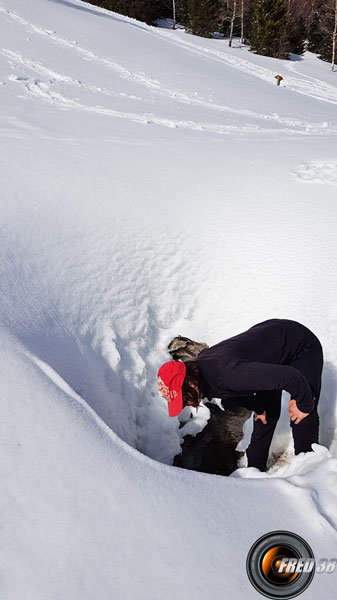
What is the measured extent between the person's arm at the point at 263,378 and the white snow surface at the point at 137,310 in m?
0.27

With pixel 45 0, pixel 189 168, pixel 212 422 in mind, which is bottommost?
pixel 212 422

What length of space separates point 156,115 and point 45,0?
9139 millimetres

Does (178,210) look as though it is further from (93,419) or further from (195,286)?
(93,419)

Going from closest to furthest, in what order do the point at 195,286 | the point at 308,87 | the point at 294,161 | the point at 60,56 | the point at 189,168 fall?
the point at 195,286 → the point at 189,168 → the point at 294,161 → the point at 60,56 → the point at 308,87

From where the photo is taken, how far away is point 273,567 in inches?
45.1

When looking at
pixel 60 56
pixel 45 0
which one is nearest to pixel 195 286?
pixel 60 56

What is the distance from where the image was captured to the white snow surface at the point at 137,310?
3.66ft

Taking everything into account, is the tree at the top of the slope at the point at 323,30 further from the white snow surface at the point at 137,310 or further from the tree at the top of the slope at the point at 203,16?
the white snow surface at the point at 137,310

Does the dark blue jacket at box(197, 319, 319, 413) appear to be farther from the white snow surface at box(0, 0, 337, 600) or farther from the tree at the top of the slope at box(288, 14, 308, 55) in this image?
the tree at the top of the slope at box(288, 14, 308, 55)

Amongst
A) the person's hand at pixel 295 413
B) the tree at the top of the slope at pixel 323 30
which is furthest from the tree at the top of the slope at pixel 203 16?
the person's hand at pixel 295 413

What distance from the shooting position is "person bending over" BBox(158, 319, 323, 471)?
162 centimetres

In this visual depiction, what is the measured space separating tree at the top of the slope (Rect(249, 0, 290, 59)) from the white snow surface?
14280 mm

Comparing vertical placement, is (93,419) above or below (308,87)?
below

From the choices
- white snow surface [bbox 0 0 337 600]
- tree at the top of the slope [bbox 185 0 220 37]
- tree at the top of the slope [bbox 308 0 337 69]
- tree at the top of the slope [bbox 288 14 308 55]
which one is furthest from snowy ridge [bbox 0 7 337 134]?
tree at the top of the slope [bbox 185 0 220 37]
